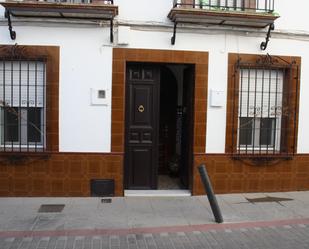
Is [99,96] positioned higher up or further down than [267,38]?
further down

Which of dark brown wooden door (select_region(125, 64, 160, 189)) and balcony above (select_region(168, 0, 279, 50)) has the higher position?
balcony above (select_region(168, 0, 279, 50))

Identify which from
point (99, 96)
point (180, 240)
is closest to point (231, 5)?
point (99, 96)

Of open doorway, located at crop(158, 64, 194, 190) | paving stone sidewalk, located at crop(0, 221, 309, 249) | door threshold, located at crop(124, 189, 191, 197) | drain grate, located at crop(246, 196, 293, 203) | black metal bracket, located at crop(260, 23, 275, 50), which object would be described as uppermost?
black metal bracket, located at crop(260, 23, 275, 50)

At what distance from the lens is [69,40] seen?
25.4ft

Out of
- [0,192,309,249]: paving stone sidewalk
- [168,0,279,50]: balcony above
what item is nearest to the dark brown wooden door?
[0,192,309,249]: paving stone sidewalk

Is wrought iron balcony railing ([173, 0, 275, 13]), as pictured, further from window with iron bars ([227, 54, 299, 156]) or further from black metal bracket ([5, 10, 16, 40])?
black metal bracket ([5, 10, 16, 40])

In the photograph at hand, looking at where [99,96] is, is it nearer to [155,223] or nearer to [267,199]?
[155,223]

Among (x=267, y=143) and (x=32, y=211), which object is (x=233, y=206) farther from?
(x=32, y=211)

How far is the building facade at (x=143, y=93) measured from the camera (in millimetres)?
7727

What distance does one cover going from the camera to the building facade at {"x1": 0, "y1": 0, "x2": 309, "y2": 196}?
7727 mm

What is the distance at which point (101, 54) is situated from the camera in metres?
7.81

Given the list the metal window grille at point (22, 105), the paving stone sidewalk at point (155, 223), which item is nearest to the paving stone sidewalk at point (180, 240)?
the paving stone sidewalk at point (155, 223)

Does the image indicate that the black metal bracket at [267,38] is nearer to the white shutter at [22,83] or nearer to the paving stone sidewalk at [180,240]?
the paving stone sidewalk at [180,240]

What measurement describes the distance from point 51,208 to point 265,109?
14.5 ft
